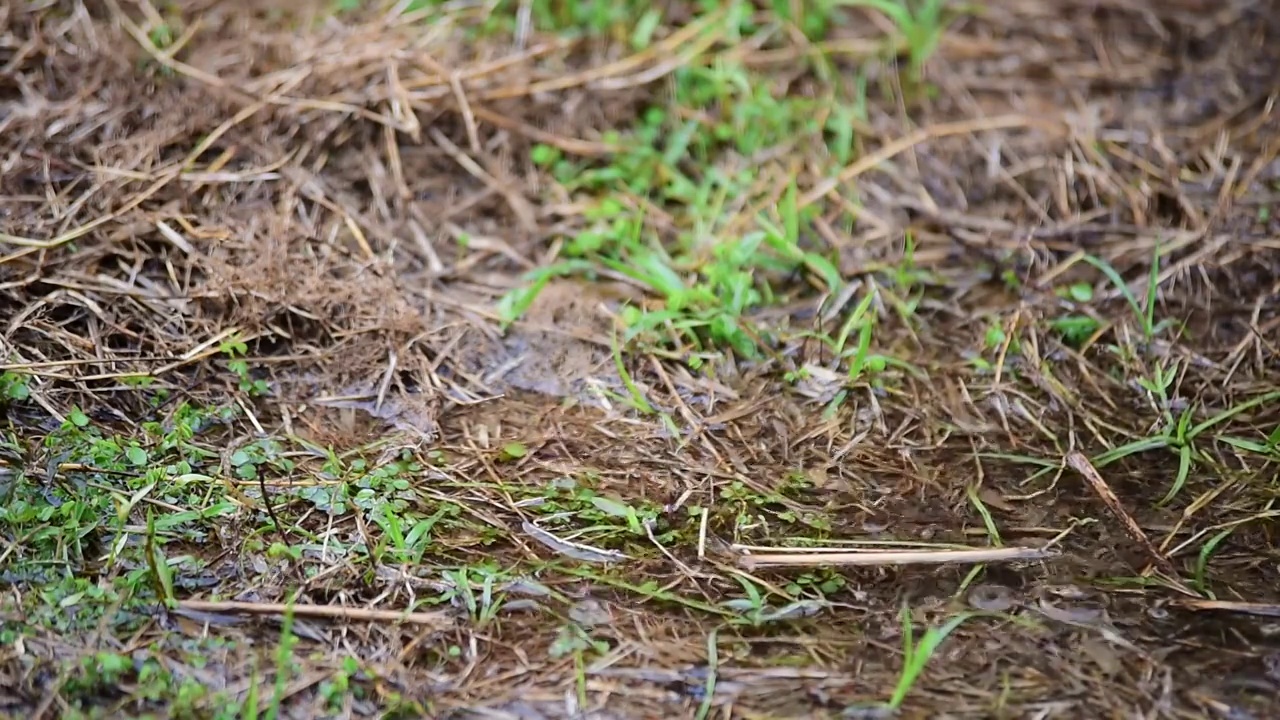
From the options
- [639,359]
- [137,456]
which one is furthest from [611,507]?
[137,456]

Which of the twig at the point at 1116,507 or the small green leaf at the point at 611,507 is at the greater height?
the small green leaf at the point at 611,507

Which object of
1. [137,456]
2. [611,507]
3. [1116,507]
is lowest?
[1116,507]

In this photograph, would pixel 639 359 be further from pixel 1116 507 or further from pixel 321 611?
pixel 1116 507

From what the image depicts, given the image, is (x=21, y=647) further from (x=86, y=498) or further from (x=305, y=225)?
(x=305, y=225)

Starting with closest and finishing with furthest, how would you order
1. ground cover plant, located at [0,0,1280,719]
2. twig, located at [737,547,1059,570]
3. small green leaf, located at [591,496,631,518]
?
ground cover plant, located at [0,0,1280,719]
twig, located at [737,547,1059,570]
small green leaf, located at [591,496,631,518]

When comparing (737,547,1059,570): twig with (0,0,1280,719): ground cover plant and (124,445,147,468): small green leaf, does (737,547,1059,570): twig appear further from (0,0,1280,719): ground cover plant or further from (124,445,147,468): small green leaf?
(124,445,147,468): small green leaf

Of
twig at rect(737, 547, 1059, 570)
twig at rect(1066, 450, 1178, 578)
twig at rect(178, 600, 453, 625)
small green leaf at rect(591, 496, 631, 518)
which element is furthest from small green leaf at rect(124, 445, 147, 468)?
twig at rect(1066, 450, 1178, 578)

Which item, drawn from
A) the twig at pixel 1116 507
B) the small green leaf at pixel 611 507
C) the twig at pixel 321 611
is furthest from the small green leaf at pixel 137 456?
the twig at pixel 1116 507

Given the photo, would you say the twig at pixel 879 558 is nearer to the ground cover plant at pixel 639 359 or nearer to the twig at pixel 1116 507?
the ground cover plant at pixel 639 359
